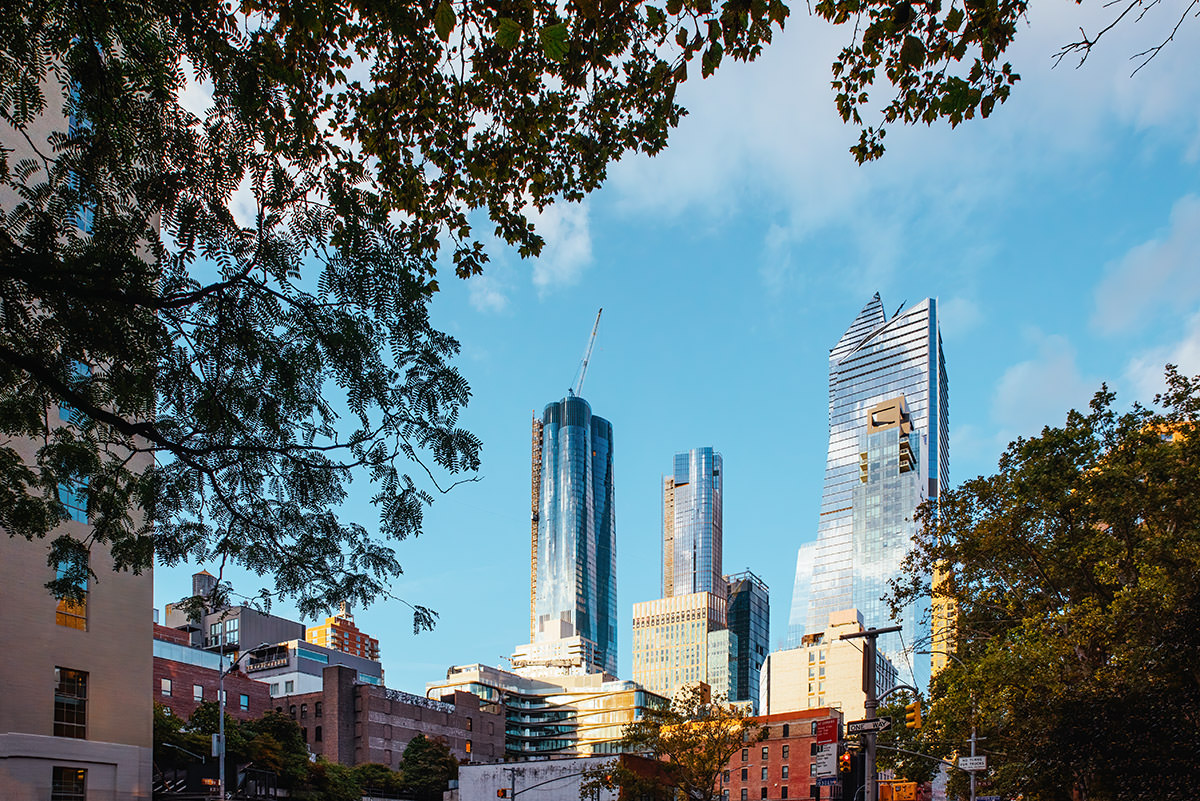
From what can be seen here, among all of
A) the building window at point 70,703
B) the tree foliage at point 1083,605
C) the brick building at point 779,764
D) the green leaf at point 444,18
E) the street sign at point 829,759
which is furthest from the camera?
the brick building at point 779,764

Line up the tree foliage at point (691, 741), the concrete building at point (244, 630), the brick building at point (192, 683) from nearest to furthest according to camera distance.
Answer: the tree foliage at point (691, 741), the brick building at point (192, 683), the concrete building at point (244, 630)

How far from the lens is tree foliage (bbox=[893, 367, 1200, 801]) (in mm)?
21016

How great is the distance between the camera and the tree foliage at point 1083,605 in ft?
68.9

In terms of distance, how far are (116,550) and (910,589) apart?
2562 centimetres

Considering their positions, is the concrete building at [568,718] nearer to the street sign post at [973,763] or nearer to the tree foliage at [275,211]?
the street sign post at [973,763]

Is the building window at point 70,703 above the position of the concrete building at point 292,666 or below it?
Answer: above

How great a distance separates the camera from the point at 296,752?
78.0m

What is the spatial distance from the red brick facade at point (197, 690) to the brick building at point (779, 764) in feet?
163

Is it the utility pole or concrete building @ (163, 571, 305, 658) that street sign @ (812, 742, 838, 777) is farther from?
concrete building @ (163, 571, 305, 658)

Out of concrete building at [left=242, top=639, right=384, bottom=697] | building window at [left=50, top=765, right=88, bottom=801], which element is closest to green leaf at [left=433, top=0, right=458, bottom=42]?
building window at [left=50, top=765, right=88, bottom=801]

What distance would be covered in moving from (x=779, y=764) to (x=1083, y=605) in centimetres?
8787

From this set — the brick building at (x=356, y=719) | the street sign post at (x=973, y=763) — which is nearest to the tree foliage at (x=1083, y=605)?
the street sign post at (x=973, y=763)

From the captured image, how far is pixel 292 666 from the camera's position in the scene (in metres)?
118

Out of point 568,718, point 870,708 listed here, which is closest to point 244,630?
point 568,718
